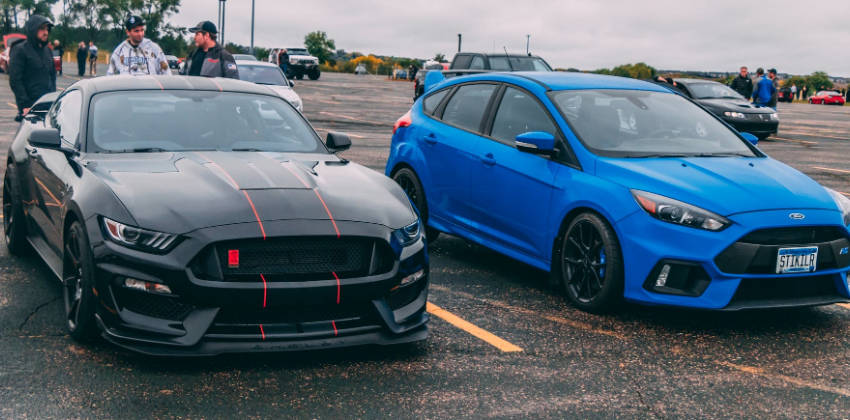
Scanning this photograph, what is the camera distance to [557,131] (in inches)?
248

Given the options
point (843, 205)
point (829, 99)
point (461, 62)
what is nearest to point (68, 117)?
point (843, 205)

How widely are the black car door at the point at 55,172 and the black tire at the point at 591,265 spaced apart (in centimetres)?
304

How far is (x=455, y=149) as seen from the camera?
710cm

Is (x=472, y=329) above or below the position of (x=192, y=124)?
below

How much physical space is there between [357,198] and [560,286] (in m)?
1.82

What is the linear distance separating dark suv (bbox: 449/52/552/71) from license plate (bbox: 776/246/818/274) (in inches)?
721

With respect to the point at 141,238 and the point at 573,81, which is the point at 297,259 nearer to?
the point at 141,238

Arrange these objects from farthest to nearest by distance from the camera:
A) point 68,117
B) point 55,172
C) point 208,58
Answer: point 208,58 < point 68,117 < point 55,172

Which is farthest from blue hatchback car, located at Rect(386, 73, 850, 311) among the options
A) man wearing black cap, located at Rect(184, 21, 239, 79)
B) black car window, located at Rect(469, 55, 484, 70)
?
black car window, located at Rect(469, 55, 484, 70)

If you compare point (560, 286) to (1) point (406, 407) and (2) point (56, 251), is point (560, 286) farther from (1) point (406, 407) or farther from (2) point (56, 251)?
(2) point (56, 251)

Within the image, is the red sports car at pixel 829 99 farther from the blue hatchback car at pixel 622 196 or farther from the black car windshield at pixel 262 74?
the blue hatchback car at pixel 622 196

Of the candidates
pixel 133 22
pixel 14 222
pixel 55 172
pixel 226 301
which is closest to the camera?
pixel 226 301

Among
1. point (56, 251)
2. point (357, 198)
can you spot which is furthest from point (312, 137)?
point (56, 251)

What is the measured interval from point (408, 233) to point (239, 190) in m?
0.89
